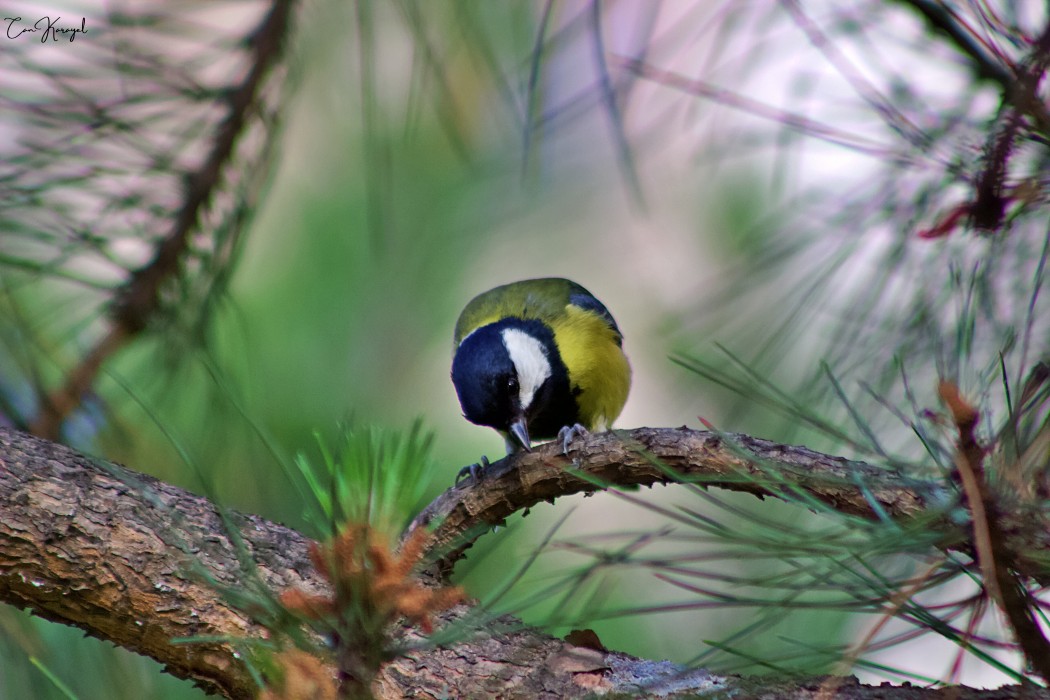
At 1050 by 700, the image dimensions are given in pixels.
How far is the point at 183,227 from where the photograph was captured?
138cm

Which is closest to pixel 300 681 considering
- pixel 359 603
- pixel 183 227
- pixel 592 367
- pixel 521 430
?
pixel 359 603

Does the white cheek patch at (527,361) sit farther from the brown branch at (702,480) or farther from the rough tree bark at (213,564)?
the rough tree bark at (213,564)

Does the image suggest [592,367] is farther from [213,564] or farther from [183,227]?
[213,564]

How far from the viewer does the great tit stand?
1676 millimetres

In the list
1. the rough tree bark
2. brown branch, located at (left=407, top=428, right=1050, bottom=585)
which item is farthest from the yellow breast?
the rough tree bark

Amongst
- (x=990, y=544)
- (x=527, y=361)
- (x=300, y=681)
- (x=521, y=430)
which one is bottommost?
(x=300, y=681)

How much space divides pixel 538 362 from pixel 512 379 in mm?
175

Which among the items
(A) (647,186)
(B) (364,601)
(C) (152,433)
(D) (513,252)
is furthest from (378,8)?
(A) (647,186)

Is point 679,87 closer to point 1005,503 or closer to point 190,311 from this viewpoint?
point 1005,503

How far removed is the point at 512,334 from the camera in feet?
6.20

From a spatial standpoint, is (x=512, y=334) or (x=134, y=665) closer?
(x=134, y=665)

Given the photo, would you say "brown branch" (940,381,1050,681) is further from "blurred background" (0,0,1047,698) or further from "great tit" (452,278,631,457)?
"great tit" (452,278,631,457)

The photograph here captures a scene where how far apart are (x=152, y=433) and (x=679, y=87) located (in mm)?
986

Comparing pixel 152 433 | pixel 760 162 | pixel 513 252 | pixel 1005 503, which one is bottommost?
pixel 1005 503
